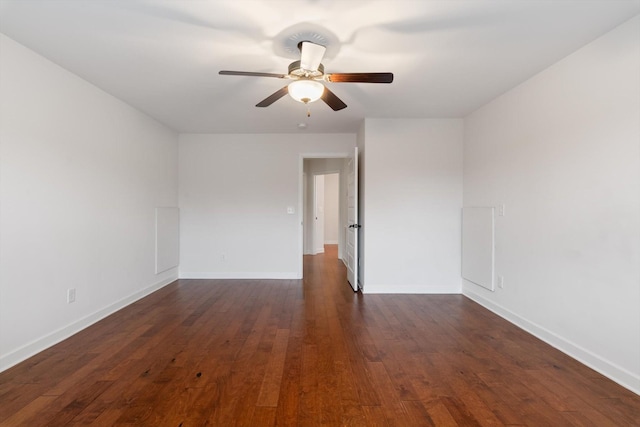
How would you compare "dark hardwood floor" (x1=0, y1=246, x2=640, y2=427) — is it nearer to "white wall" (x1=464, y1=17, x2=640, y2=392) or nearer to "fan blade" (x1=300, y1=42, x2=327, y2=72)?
"white wall" (x1=464, y1=17, x2=640, y2=392)

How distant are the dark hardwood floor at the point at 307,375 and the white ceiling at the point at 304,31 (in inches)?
91.7

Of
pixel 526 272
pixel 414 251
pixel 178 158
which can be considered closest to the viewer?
pixel 526 272

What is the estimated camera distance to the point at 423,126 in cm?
422

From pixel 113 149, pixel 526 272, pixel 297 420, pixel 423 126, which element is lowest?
pixel 297 420

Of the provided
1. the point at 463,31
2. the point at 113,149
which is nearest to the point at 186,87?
the point at 113,149

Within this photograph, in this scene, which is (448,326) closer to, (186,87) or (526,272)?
(526,272)

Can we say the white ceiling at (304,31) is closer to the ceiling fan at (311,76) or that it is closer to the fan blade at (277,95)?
the ceiling fan at (311,76)

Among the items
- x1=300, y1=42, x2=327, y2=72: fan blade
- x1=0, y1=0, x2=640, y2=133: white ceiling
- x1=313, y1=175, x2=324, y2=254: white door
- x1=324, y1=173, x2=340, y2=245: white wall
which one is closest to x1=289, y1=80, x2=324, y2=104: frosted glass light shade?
x1=300, y1=42, x2=327, y2=72: fan blade

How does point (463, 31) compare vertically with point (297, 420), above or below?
above

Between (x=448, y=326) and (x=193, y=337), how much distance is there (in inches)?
92.9

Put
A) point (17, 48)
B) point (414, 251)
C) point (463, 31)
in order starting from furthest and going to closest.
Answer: point (414, 251)
point (17, 48)
point (463, 31)

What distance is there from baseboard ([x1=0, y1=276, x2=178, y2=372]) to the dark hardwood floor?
0.07m

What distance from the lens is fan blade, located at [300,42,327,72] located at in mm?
2020

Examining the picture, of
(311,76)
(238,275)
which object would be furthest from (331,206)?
(311,76)
